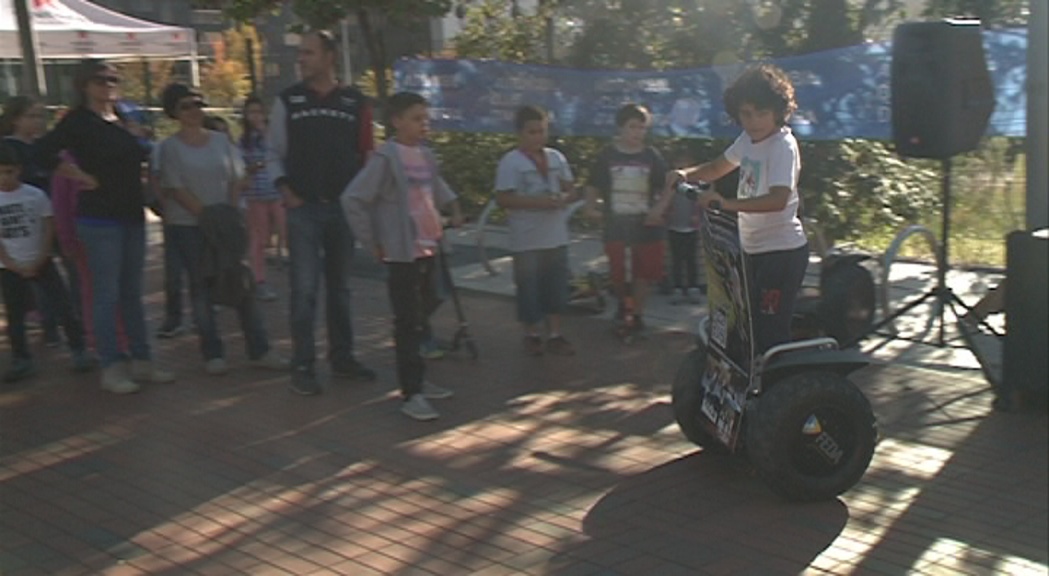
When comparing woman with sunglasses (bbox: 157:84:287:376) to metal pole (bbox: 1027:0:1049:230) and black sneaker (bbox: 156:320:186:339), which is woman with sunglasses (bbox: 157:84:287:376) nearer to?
black sneaker (bbox: 156:320:186:339)

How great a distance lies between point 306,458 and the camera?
653 cm

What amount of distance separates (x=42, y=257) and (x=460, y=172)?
7892mm

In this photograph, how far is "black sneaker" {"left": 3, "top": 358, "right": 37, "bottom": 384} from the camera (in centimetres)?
834

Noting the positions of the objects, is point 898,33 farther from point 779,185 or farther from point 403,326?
point 403,326

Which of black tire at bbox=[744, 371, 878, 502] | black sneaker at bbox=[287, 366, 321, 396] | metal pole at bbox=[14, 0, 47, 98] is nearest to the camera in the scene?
black tire at bbox=[744, 371, 878, 502]

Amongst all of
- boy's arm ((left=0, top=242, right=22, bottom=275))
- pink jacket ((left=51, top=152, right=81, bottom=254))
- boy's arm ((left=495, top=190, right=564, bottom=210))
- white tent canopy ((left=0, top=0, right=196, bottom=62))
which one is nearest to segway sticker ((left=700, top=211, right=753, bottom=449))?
boy's arm ((left=495, top=190, right=564, bottom=210))

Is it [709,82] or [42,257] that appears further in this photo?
[709,82]

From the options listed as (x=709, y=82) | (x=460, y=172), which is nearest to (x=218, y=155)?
(x=709, y=82)

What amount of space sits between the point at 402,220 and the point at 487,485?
1.70m

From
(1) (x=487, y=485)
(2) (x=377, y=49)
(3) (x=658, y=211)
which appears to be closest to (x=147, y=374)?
(1) (x=487, y=485)

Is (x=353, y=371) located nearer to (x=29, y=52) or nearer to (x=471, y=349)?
(x=471, y=349)

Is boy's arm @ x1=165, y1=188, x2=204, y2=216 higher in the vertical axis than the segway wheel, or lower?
higher

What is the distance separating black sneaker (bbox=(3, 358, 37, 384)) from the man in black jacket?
188 centimetres

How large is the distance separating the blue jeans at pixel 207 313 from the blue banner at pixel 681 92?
4.40 meters
